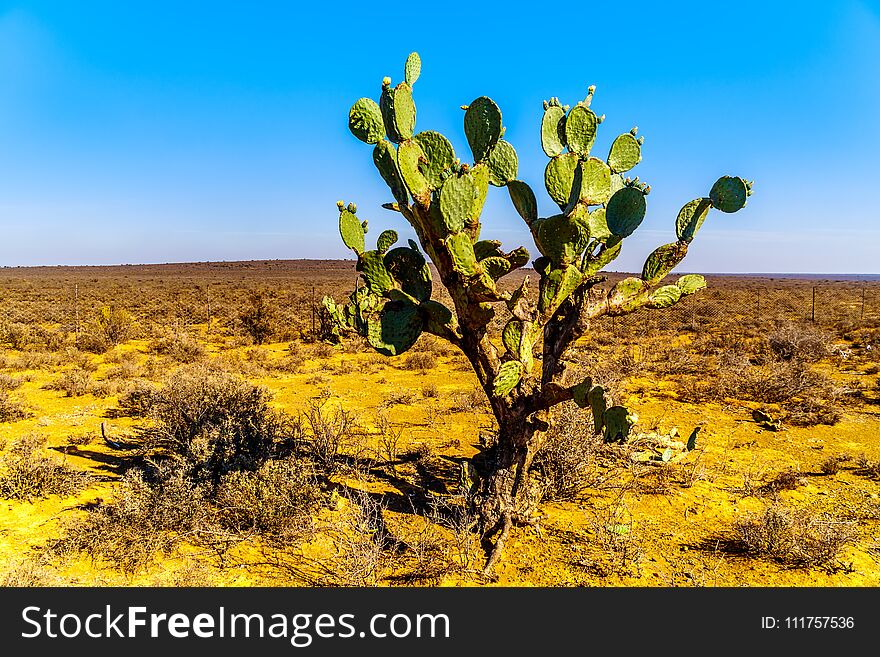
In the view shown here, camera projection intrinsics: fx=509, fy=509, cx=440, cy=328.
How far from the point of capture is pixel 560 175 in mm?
3990

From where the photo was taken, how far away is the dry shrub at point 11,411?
696 centimetres

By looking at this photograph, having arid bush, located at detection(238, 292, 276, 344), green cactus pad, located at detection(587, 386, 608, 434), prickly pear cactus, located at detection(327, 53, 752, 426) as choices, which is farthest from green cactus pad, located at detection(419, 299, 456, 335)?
arid bush, located at detection(238, 292, 276, 344)

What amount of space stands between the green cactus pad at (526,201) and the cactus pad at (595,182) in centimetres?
55

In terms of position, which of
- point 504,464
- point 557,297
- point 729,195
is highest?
point 729,195

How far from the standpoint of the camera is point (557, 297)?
3.94 m

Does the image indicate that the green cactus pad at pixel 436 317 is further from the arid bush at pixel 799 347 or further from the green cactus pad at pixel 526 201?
the arid bush at pixel 799 347

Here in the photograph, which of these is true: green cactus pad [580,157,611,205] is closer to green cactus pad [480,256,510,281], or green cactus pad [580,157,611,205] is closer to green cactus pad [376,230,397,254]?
green cactus pad [480,256,510,281]

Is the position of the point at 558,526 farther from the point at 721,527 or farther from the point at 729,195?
the point at 729,195

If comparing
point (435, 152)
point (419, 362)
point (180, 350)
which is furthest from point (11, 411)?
point (435, 152)

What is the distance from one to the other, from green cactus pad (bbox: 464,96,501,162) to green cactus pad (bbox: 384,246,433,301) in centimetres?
97

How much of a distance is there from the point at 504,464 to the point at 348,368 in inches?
294

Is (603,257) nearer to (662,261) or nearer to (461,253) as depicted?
(662,261)

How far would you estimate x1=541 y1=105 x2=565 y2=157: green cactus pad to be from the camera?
4.12 meters

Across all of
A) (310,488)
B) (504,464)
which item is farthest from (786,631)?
(310,488)
